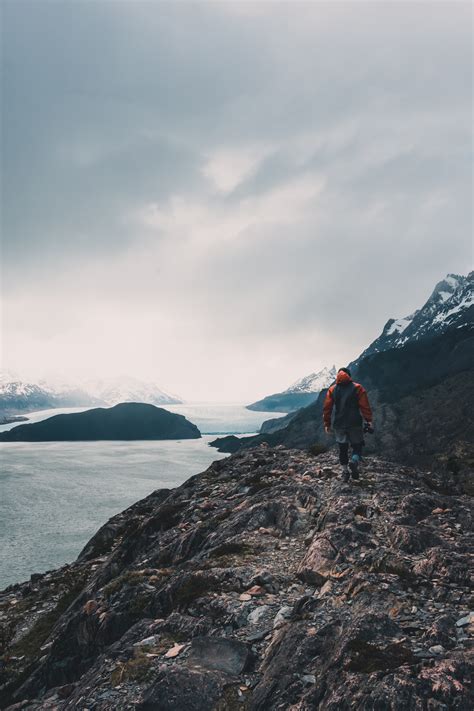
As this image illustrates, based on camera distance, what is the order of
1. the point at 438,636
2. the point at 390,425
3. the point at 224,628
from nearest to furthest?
the point at 438,636
the point at 224,628
the point at 390,425

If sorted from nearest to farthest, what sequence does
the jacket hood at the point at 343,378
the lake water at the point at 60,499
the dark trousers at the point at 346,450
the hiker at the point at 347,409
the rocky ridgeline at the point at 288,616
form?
the rocky ridgeline at the point at 288,616
the hiker at the point at 347,409
the jacket hood at the point at 343,378
the dark trousers at the point at 346,450
the lake water at the point at 60,499

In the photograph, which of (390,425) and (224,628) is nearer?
(224,628)

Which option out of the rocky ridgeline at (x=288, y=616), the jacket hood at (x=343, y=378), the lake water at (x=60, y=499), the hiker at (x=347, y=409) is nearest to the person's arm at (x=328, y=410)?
the hiker at (x=347, y=409)

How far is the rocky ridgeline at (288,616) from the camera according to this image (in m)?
6.82

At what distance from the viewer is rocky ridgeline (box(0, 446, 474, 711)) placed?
6824mm

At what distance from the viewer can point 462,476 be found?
102938mm

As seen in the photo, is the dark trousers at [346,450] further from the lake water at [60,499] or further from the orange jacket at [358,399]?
the lake water at [60,499]

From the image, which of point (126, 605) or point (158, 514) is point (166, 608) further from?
point (158, 514)

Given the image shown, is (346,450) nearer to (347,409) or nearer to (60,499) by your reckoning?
(347,409)

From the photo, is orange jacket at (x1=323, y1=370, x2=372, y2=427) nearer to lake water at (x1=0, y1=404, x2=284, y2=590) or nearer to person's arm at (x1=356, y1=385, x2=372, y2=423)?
person's arm at (x1=356, y1=385, x2=372, y2=423)

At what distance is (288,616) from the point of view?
916cm

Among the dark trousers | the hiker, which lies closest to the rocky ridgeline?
the dark trousers

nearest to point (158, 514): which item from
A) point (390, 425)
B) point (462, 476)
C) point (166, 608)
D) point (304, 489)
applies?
point (304, 489)

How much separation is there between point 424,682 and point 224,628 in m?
4.57
